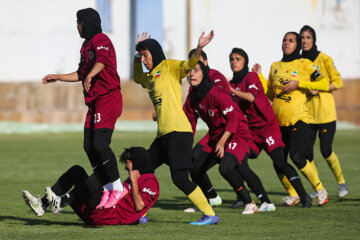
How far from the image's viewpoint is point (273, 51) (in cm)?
3225

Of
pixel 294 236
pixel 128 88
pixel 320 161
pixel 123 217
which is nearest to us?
pixel 294 236

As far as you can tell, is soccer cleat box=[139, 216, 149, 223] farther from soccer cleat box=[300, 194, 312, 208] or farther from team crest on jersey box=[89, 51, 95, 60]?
soccer cleat box=[300, 194, 312, 208]

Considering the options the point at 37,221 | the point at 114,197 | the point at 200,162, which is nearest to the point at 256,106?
the point at 200,162

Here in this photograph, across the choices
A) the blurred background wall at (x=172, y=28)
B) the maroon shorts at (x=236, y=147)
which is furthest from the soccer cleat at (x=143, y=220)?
the blurred background wall at (x=172, y=28)

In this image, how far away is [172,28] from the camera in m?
31.3

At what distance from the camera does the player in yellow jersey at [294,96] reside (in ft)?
35.3

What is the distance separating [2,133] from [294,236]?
19.3 m

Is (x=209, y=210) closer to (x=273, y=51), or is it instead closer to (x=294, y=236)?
(x=294, y=236)

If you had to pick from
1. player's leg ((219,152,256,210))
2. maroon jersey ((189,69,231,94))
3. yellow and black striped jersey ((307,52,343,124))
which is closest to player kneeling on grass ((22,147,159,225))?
player's leg ((219,152,256,210))

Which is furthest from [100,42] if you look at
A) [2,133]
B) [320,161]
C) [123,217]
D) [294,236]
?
[2,133]

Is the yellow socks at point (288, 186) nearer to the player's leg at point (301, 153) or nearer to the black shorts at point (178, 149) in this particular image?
the player's leg at point (301, 153)

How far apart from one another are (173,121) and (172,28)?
75.0 feet

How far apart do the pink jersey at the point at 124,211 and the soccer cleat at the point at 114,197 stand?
4 cm

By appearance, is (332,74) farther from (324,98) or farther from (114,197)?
(114,197)
